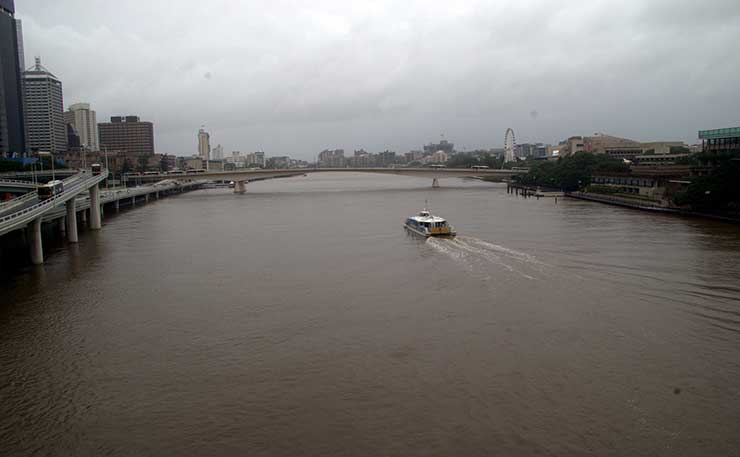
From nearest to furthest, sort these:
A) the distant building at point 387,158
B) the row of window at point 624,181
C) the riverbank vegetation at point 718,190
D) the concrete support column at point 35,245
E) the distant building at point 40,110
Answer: the concrete support column at point 35,245 → the riverbank vegetation at point 718,190 → the row of window at point 624,181 → the distant building at point 40,110 → the distant building at point 387,158

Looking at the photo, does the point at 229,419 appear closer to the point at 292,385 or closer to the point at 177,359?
the point at 292,385

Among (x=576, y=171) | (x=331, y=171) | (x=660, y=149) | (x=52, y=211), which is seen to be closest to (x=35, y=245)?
(x=52, y=211)

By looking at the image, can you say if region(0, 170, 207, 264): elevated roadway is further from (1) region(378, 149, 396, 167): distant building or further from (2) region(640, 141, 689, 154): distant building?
(1) region(378, 149, 396, 167): distant building

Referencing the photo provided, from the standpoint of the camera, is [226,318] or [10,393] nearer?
[10,393]

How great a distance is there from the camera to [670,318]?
8.52 metres

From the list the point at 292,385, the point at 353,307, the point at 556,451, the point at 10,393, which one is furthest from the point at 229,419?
the point at 353,307

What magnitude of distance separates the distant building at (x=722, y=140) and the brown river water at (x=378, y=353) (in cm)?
1142

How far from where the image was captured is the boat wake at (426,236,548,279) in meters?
12.1

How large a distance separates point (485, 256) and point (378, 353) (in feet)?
22.8

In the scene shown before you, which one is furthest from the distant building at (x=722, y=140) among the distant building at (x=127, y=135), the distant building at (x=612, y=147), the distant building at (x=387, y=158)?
the distant building at (x=387, y=158)

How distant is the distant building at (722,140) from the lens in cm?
2301

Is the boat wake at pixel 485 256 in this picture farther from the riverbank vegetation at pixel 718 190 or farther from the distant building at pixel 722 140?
the distant building at pixel 722 140

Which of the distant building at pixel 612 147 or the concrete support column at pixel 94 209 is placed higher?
the distant building at pixel 612 147

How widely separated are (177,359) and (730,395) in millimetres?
6221
